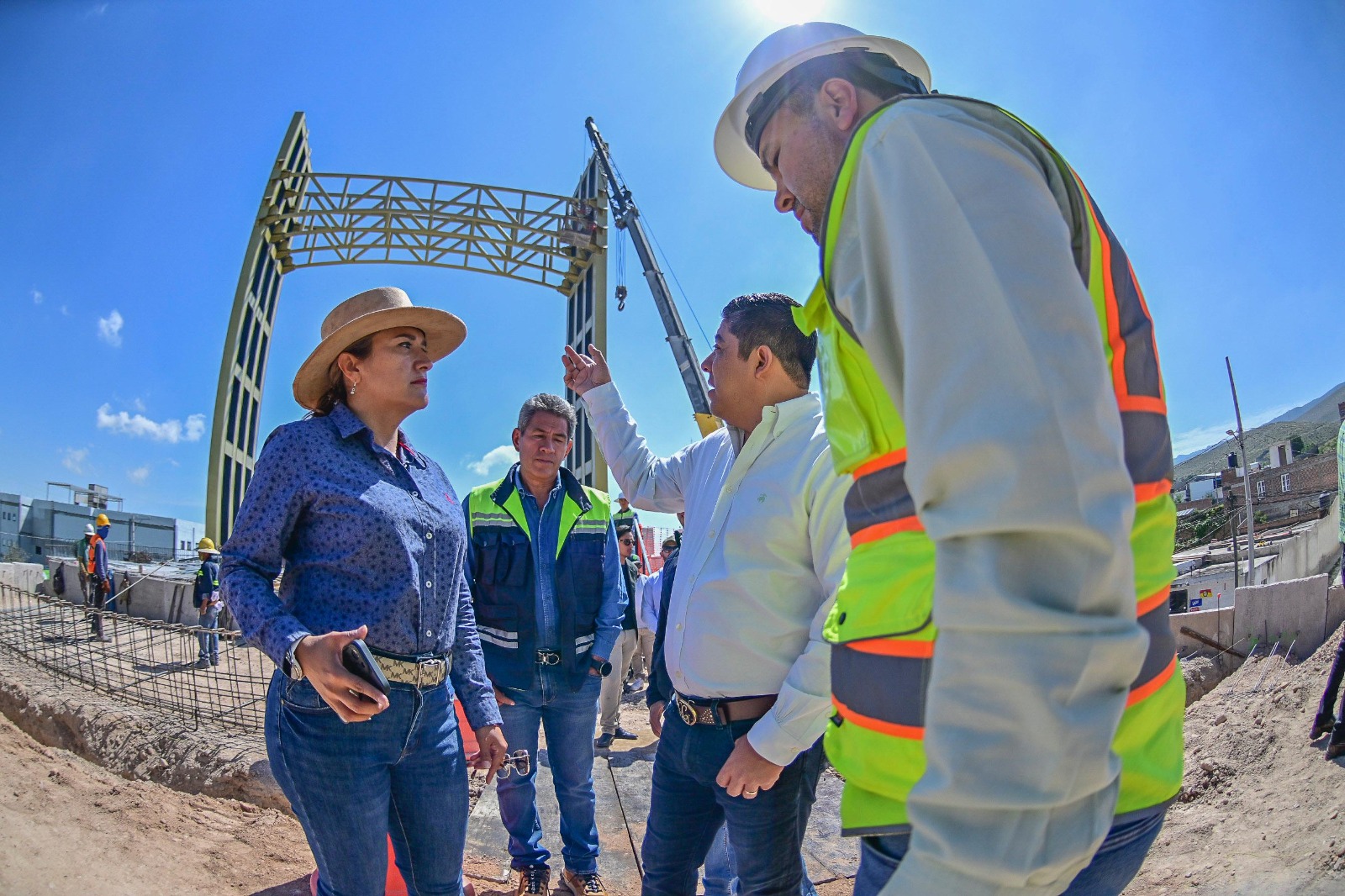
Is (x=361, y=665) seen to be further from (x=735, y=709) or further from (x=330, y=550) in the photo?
(x=735, y=709)

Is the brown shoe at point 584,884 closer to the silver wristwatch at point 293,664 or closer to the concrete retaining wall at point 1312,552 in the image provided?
the silver wristwatch at point 293,664

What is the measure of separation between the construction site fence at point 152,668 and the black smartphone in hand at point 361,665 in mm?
2797

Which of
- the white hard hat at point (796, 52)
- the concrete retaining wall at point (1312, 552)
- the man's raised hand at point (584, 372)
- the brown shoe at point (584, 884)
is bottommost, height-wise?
the brown shoe at point (584, 884)

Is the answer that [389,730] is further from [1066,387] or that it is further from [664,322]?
[664,322]

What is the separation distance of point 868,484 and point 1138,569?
0.29 meters

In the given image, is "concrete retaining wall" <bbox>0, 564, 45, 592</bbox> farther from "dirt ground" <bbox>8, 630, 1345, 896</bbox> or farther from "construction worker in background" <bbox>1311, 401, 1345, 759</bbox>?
"construction worker in background" <bbox>1311, 401, 1345, 759</bbox>

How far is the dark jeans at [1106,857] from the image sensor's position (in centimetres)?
84

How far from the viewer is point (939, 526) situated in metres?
0.65

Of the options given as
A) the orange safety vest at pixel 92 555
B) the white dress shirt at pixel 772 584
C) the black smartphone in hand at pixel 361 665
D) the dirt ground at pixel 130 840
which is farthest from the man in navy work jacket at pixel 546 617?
the orange safety vest at pixel 92 555

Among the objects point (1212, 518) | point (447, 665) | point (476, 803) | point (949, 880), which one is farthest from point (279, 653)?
point (1212, 518)

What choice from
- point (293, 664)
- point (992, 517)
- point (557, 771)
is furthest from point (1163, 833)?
point (992, 517)

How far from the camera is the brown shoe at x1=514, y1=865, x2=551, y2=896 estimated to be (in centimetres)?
329

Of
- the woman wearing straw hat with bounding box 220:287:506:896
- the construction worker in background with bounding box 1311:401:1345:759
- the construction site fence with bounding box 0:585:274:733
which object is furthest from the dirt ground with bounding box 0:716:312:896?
the construction worker in background with bounding box 1311:401:1345:759

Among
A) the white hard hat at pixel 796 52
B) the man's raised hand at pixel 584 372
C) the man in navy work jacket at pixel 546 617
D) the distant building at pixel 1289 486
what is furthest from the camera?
the distant building at pixel 1289 486
